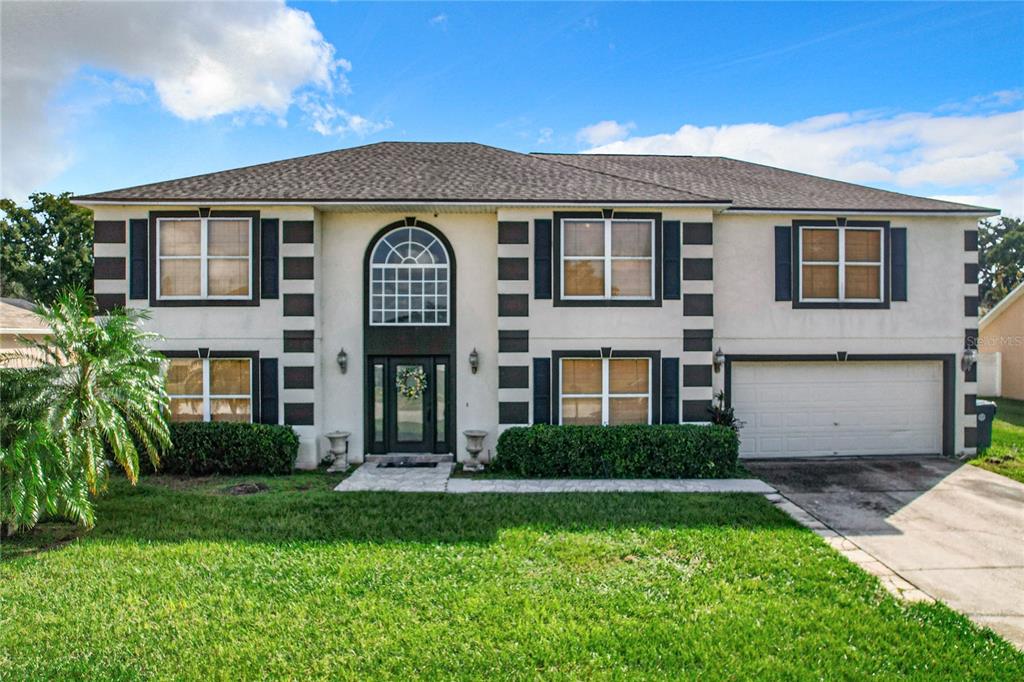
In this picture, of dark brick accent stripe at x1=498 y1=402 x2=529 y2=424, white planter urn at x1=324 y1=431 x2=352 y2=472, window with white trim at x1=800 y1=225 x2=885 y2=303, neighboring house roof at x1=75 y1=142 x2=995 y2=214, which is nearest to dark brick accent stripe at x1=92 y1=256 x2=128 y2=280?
neighboring house roof at x1=75 y1=142 x2=995 y2=214

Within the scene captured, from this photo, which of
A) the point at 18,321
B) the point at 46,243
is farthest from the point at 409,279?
the point at 46,243

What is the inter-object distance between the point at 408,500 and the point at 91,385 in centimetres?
461

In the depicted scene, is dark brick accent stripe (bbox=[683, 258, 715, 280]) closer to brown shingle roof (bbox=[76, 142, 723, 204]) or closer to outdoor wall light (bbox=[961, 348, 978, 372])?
brown shingle roof (bbox=[76, 142, 723, 204])

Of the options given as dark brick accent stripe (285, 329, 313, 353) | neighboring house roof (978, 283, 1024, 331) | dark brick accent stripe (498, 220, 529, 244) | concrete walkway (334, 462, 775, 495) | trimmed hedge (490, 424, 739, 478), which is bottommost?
concrete walkway (334, 462, 775, 495)

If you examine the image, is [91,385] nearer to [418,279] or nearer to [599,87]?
[418,279]

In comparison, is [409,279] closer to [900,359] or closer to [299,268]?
[299,268]

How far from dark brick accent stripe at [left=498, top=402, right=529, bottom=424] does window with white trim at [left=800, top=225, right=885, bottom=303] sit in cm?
638

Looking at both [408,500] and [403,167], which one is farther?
[403,167]

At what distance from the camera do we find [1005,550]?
6977 mm

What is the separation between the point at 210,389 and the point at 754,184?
12821 mm

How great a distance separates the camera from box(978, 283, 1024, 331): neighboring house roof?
1970 centimetres

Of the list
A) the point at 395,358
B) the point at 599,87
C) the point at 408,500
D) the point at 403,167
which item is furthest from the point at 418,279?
the point at 599,87

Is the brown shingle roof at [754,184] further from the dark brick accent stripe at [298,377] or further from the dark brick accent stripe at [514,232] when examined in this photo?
the dark brick accent stripe at [298,377]

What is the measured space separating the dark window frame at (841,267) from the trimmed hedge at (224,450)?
10.9m
